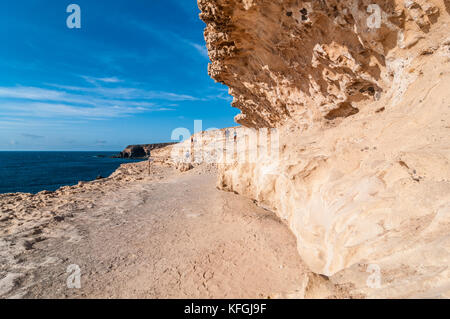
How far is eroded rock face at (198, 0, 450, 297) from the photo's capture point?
2.23 m

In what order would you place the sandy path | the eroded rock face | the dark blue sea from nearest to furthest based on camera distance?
the eroded rock face → the sandy path → the dark blue sea

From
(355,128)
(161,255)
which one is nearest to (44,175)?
(161,255)

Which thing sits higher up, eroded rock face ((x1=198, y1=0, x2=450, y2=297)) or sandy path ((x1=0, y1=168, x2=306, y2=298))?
eroded rock face ((x1=198, y1=0, x2=450, y2=297))

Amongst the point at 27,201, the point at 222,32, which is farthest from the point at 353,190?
the point at 27,201

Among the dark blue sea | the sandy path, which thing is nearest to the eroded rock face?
the sandy path

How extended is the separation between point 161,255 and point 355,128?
5.98 m

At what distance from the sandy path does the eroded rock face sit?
35.7 inches

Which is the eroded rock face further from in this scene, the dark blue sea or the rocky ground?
the dark blue sea

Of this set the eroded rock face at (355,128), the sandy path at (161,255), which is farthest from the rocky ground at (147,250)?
the eroded rock face at (355,128)

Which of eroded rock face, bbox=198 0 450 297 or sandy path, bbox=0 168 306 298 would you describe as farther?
sandy path, bbox=0 168 306 298

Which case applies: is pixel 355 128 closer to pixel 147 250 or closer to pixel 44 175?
pixel 147 250

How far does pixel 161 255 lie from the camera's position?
606 centimetres
